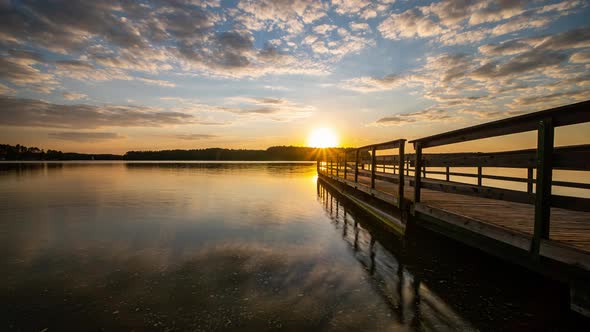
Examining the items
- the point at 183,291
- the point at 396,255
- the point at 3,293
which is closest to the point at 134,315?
the point at 183,291

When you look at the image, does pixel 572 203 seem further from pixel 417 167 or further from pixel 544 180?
pixel 417 167

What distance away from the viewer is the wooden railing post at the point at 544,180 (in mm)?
3389

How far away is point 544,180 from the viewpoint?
11.3ft

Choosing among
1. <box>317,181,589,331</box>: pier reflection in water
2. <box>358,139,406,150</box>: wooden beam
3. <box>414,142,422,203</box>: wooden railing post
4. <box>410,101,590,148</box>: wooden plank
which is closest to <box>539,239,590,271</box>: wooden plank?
<box>317,181,589,331</box>: pier reflection in water

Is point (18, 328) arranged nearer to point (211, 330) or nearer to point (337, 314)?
point (211, 330)

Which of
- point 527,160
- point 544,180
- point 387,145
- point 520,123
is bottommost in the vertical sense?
point 544,180

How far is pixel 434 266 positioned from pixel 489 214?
151 centimetres

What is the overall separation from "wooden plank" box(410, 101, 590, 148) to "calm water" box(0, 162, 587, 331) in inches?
98.0

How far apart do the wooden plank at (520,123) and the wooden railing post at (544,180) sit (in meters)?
0.11

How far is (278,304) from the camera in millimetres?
3918

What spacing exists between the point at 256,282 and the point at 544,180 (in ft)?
14.4

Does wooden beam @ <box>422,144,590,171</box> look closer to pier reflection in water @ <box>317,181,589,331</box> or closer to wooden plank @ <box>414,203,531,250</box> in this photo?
wooden plank @ <box>414,203,531,250</box>

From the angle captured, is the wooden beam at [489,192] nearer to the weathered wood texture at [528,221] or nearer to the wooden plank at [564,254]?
the weathered wood texture at [528,221]

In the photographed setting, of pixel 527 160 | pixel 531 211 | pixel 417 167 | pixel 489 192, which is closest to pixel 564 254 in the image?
pixel 527 160
